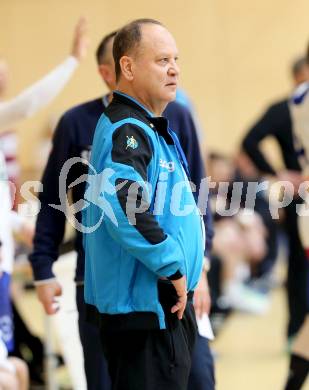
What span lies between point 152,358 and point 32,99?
155cm

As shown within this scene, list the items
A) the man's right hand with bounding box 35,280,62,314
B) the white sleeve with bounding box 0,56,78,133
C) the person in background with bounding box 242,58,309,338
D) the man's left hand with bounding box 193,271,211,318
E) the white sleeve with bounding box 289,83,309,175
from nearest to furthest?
the man's left hand with bounding box 193,271,211,318, the man's right hand with bounding box 35,280,62,314, the white sleeve with bounding box 0,56,78,133, the white sleeve with bounding box 289,83,309,175, the person in background with bounding box 242,58,309,338

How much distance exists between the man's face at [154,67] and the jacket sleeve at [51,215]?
76 centimetres

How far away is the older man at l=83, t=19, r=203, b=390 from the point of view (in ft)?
8.64

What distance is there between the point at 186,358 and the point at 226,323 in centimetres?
461

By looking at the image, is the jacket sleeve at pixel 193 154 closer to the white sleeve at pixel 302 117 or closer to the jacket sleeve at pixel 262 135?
the white sleeve at pixel 302 117

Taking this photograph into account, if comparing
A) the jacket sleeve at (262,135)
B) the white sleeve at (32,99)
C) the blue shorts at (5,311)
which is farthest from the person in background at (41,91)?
the jacket sleeve at (262,135)

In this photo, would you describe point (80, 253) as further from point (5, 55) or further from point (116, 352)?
point (5, 55)

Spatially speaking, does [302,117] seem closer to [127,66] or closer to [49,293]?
[49,293]

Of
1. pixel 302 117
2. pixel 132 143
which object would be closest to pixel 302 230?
pixel 302 117

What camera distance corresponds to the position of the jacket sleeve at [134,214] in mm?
2617

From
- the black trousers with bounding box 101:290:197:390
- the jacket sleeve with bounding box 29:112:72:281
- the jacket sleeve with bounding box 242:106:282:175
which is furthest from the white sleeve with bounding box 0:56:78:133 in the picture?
the jacket sleeve with bounding box 242:106:282:175

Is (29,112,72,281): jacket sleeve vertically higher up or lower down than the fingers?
higher up

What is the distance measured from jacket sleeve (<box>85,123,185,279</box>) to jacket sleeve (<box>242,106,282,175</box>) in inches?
134

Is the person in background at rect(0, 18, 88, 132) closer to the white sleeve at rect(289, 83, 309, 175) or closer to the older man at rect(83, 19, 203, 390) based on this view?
the white sleeve at rect(289, 83, 309, 175)
